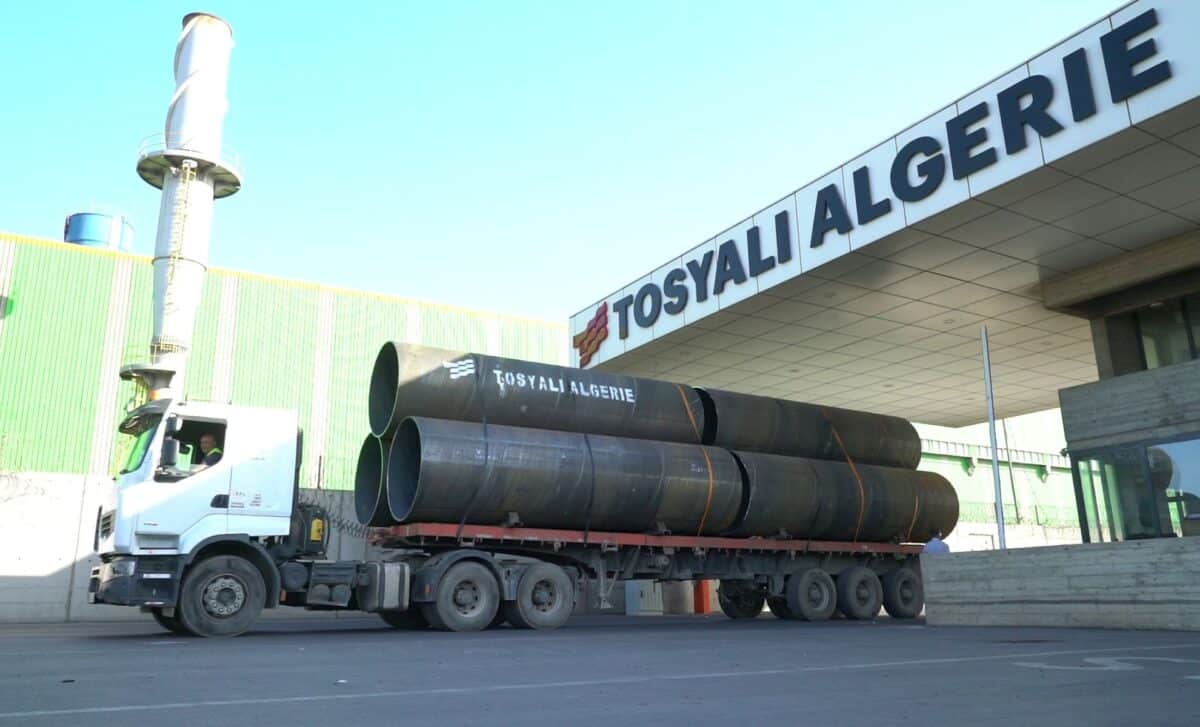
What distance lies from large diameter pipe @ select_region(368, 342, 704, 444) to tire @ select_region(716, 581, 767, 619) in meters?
4.34

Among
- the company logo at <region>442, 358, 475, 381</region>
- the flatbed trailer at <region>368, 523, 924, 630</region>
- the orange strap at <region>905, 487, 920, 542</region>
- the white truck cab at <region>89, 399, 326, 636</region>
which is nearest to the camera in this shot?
the white truck cab at <region>89, 399, 326, 636</region>

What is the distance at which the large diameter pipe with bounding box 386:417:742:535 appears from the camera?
42.8 ft

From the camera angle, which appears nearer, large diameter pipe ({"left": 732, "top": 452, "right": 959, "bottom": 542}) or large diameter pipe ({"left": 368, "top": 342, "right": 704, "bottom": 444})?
large diameter pipe ({"left": 368, "top": 342, "right": 704, "bottom": 444})

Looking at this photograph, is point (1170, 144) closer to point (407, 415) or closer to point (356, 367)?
point (407, 415)

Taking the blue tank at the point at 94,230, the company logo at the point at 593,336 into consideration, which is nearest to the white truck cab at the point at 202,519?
the company logo at the point at 593,336

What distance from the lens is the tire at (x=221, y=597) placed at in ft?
37.2

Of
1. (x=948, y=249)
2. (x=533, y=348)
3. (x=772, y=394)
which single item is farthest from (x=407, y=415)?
(x=533, y=348)

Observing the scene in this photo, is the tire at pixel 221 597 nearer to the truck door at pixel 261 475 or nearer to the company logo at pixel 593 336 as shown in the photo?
the truck door at pixel 261 475

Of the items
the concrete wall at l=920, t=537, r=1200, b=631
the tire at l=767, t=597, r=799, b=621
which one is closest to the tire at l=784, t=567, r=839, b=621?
the tire at l=767, t=597, r=799, b=621

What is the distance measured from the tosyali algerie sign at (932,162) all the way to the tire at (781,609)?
619 centimetres

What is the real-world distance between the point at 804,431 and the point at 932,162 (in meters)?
6.25

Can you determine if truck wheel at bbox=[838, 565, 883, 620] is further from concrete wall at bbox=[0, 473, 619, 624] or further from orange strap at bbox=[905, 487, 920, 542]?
concrete wall at bbox=[0, 473, 619, 624]

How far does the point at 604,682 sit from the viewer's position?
6797 mm

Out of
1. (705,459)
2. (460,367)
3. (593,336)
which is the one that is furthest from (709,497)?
(593,336)
